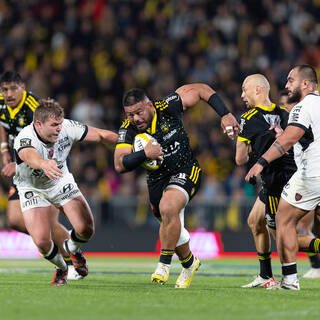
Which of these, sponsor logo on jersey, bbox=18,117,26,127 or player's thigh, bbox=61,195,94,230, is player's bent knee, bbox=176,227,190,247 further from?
sponsor logo on jersey, bbox=18,117,26,127

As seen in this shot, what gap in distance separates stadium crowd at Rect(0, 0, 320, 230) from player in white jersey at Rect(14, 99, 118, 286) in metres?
8.11

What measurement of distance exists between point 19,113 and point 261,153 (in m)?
3.38

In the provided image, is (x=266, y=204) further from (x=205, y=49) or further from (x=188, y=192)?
(x=205, y=49)

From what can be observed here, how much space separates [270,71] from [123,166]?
11.0 metres

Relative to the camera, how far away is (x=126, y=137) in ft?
28.3

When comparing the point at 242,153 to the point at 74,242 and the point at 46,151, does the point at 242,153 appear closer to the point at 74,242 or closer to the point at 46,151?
the point at 46,151

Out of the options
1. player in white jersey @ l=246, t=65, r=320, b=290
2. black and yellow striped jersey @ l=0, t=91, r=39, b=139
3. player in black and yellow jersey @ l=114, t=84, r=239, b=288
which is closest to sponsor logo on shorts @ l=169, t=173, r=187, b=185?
player in black and yellow jersey @ l=114, t=84, r=239, b=288

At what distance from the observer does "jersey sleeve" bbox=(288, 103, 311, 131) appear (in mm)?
7715

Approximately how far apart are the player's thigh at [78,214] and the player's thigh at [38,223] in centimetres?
26

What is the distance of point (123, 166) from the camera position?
27.0 ft

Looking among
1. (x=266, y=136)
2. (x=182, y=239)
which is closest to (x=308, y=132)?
(x=266, y=136)

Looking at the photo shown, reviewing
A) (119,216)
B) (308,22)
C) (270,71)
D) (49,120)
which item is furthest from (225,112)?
(308,22)

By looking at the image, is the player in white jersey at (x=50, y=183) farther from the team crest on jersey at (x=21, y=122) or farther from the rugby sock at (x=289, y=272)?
the rugby sock at (x=289, y=272)

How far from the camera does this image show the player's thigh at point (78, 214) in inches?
358
